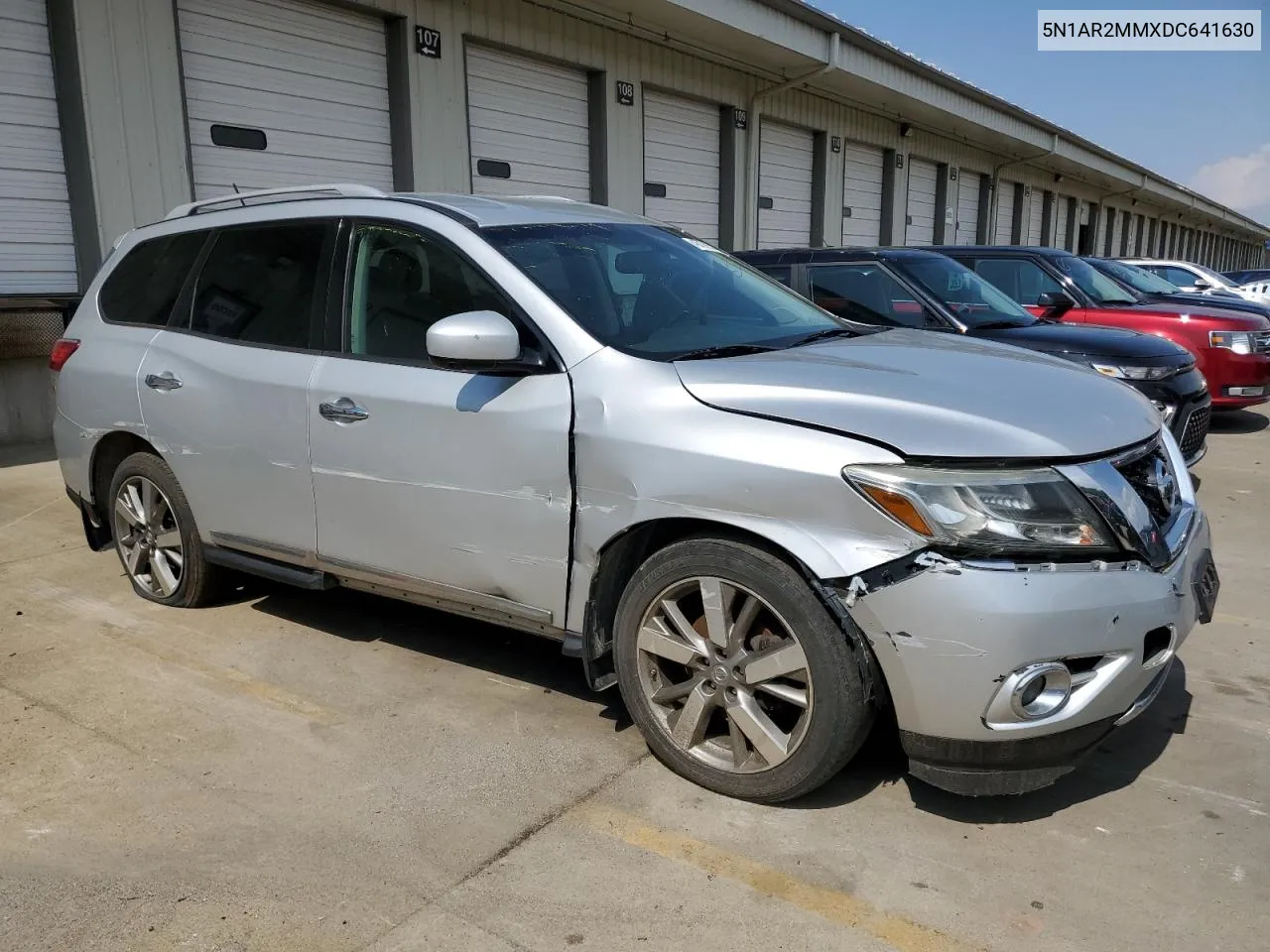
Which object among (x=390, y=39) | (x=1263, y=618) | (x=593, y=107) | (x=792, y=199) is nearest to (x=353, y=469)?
(x=1263, y=618)

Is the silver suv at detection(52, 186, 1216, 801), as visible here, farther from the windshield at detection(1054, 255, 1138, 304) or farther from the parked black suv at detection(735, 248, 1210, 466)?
the windshield at detection(1054, 255, 1138, 304)

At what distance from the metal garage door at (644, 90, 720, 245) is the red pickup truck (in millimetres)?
5239

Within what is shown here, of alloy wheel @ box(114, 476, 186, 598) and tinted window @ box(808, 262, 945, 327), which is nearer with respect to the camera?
alloy wheel @ box(114, 476, 186, 598)

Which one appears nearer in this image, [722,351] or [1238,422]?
[722,351]

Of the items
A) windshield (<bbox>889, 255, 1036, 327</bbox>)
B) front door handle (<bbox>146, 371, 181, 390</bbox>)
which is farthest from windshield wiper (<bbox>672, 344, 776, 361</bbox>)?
windshield (<bbox>889, 255, 1036, 327</bbox>)

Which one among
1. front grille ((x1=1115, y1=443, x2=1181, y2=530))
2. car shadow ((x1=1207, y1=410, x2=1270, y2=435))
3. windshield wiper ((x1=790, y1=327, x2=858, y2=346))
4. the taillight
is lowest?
car shadow ((x1=1207, y1=410, x2=1270, y2=435))

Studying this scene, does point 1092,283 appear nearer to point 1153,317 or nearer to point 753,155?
point 1153,317

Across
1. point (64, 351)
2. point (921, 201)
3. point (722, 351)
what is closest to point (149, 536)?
point (64, 351)

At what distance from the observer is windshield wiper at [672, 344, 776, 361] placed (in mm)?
3164

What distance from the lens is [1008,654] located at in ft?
8.16

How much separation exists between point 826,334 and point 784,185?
14.2 m

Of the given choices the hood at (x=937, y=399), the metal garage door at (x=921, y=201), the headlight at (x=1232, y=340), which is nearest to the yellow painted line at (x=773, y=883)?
the hood at (x=937, y=399)

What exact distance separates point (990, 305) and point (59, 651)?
20.9 feet

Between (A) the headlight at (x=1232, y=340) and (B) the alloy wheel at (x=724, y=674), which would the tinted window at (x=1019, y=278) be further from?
(B) the alloy wheel at (x=724, y=674)
